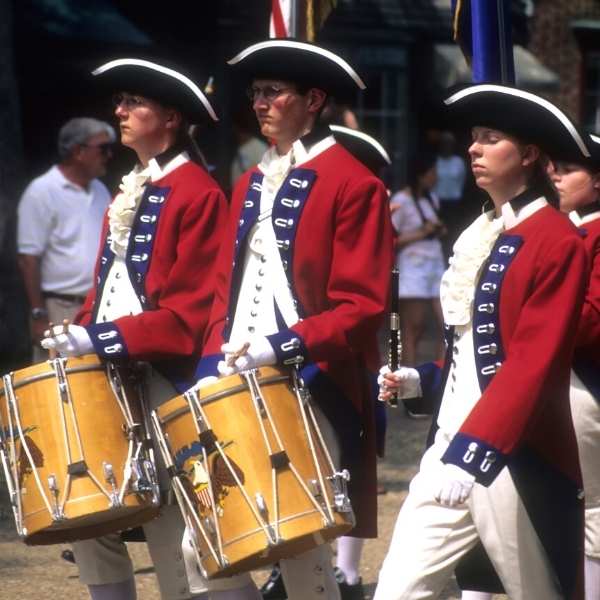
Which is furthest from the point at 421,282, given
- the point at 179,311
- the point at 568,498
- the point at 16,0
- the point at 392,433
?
the point at 568,498

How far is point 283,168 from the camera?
5496 mm

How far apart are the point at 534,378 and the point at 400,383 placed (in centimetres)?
59

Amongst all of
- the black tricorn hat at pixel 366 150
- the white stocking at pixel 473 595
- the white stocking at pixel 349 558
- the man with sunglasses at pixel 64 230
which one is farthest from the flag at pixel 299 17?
the white stocking at pixel 473 595

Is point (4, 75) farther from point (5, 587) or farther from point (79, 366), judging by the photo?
point (79, 366)

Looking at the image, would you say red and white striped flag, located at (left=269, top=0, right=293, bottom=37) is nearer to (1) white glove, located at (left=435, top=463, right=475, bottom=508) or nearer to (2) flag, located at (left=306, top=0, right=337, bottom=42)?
(2) flag, located at (left=306, top=0, right=337, bottom=42)

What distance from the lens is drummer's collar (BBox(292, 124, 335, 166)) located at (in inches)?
216

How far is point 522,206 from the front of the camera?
15.8 ft

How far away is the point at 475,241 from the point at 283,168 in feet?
2.81

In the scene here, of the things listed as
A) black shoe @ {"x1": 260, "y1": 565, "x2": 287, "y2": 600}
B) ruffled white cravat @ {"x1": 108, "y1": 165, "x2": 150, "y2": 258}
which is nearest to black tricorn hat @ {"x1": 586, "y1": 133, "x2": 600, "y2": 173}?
ruffled white cravat @ {"x1": 108, "y1": 165, "x2": 150, "y2": 258}

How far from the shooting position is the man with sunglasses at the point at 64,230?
9352 mm

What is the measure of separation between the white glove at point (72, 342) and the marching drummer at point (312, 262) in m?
0.35

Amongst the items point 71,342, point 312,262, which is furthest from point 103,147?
point 312,262

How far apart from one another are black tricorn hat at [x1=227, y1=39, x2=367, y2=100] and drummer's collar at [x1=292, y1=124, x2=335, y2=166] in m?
0.15

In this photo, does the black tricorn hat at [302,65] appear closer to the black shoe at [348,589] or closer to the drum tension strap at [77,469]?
the drum tension strap at [77,469]
